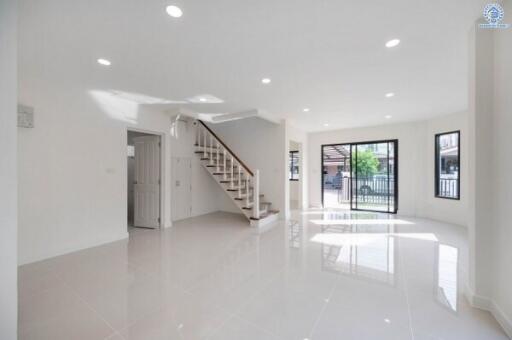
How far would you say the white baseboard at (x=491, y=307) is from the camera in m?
1.82

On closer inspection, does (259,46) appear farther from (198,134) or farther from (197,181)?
(197,181)

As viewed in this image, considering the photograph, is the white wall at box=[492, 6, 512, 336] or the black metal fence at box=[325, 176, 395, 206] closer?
the white wall at box=[492, 6, 512, 336]

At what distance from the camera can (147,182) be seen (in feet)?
17.2

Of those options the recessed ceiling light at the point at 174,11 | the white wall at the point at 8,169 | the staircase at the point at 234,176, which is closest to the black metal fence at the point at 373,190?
the staircase at the point at 234,176

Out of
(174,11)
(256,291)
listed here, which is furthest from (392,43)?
(256,291)

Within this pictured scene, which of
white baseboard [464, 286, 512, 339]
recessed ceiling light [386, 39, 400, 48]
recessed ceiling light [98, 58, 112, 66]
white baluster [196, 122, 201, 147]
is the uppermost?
recessed ceiling light [386, 39, 400, 48]

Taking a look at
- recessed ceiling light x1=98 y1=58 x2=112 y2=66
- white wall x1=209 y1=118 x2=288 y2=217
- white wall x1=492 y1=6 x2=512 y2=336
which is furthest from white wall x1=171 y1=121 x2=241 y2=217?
white wall x1=492 y1=6 x2=512 y2=336

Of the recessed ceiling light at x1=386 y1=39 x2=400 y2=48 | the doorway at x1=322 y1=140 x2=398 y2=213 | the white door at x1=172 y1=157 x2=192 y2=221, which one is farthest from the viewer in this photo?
the doorway at x1=322 y1=140 x2=398 y2=213

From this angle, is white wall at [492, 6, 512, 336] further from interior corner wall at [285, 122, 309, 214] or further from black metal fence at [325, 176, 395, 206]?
interior corner wall at [285, 122, 309, 214]

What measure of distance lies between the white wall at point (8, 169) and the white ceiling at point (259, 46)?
0.99m

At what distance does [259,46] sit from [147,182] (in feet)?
13.9

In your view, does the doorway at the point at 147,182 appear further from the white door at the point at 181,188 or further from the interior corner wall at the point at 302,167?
the interior corner wall at the point at 302,167

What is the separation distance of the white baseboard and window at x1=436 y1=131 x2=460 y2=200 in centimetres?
430

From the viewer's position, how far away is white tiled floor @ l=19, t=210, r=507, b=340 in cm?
185
